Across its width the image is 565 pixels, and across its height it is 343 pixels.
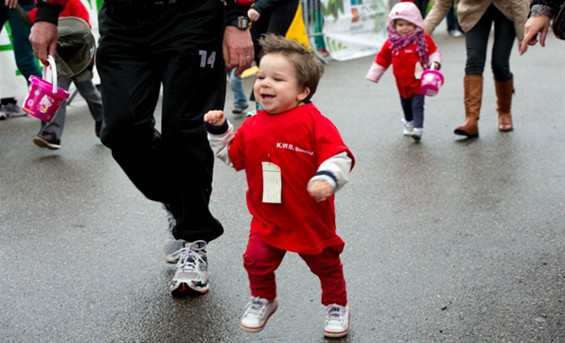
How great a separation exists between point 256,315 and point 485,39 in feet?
14.9

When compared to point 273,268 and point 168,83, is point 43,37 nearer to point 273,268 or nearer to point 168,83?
point 168,83

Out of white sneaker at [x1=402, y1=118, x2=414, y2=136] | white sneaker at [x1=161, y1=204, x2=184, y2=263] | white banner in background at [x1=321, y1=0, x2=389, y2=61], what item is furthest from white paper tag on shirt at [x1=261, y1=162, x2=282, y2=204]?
white banner in background at [x1=321, y1=0, x2=389, y2=61]

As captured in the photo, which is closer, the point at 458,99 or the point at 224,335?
the point at 224,335

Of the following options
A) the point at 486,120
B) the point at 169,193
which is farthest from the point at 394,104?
the point at 169,193

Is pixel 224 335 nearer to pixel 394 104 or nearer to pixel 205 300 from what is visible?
pixel 205 300

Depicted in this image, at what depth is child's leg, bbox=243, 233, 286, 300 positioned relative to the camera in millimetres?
3215

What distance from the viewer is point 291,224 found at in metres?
3.15

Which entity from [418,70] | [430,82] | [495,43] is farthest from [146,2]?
[495,43]

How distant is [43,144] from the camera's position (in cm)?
721

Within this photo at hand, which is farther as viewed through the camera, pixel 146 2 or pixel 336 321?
pixel 146 2

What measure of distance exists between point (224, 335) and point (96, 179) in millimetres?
3181

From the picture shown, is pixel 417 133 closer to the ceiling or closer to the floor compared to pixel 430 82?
closer to the floor

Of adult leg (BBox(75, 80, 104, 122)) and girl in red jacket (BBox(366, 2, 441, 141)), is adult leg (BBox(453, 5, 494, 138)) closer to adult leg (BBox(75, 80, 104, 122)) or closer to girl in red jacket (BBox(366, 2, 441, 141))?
girl in red jacket (BBox(366, 2, 441, 141))

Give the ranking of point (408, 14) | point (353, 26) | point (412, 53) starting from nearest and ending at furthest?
point (408, 14)
point (412, 53)
point (353, 26)
